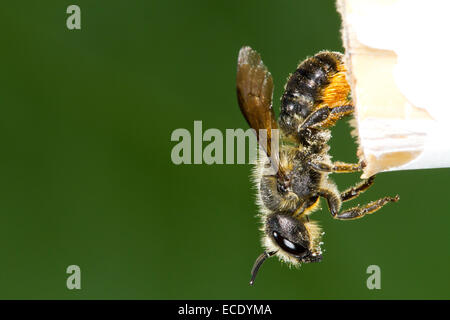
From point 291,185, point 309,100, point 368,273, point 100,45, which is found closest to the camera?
point 309,100

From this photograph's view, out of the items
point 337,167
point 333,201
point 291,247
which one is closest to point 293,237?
point 291,247

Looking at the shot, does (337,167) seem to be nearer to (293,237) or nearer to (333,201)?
(333,201)

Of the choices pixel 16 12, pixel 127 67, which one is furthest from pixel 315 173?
pixel 16 12

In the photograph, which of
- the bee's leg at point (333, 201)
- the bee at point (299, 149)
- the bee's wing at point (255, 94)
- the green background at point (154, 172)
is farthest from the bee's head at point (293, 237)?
the green background at point (154, 172)

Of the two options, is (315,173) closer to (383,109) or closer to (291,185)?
(291,185)

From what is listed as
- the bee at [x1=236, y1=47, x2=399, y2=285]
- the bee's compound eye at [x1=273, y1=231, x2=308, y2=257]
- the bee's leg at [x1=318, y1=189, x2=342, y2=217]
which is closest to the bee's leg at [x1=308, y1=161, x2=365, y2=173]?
the bee at [x1=236, y1=47, x2=399, y2=285]

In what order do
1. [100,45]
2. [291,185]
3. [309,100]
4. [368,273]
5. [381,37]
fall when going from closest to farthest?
[381,37] < [309,100] < [291,185] < [368,273] < [100,45]

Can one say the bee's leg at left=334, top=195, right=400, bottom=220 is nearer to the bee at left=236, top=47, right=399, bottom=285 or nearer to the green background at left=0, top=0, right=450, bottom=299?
the bee at left=236, top=47, right=399, bottom=285

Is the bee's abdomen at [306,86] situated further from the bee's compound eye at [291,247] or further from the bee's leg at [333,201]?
the bee's compound eye at [291,247]
